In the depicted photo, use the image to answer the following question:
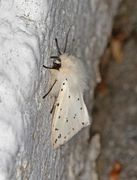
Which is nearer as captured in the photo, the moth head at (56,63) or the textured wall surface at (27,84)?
the textured wall surface at (27,84)

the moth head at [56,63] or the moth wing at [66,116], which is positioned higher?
the moth head at [56,63]

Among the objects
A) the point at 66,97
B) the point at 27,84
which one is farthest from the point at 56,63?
the point at 27,84

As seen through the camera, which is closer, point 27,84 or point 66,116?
point 27,84

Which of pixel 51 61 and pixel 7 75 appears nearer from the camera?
pixel 7 75

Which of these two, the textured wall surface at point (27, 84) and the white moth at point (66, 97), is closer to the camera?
the textured wall surface at point (27, 84)

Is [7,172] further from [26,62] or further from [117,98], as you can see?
[117,98]

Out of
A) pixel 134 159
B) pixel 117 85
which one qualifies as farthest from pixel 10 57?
pixel 117 85

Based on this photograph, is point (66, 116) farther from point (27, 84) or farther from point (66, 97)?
point (27, 84)
